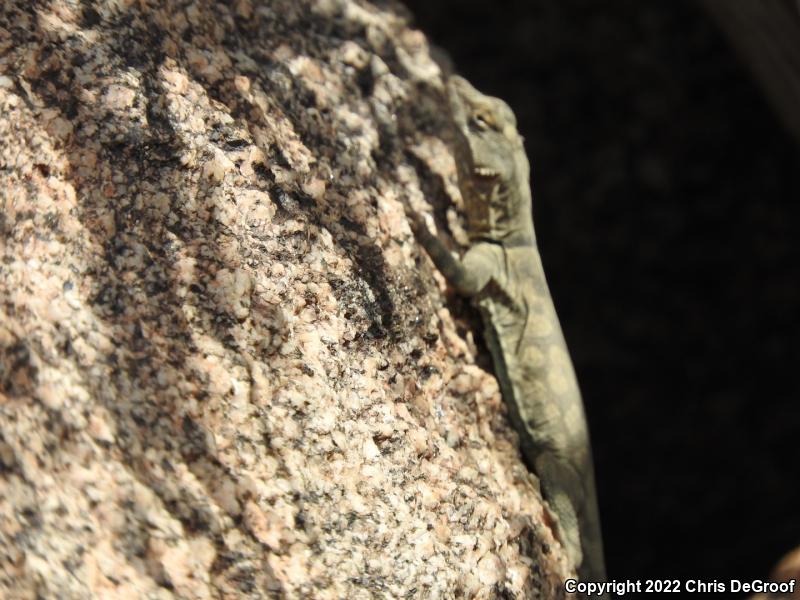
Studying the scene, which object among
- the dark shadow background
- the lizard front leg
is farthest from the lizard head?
the dark shadow background

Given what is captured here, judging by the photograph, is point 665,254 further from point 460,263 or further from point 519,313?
point 460,263

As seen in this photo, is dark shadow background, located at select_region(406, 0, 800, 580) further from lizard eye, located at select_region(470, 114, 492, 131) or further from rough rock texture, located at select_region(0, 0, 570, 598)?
rough rock texture, located at select_region(0, 0, 570, 598)

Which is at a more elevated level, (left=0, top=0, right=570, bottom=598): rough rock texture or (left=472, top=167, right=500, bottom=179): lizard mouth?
(left=472, top=167, right=500, bottom=179): lizard mouth

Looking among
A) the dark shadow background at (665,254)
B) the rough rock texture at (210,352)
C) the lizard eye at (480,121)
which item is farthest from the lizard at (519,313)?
the dark shadow background at (665,254)

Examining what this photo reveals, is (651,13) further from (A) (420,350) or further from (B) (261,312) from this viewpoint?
(B) (261,312)

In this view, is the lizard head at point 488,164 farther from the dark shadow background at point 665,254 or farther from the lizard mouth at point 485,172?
the dark shadow background at point 665,254

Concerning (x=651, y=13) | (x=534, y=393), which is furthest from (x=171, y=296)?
(x=651, y=13)

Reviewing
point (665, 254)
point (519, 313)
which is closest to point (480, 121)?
point (519, 313)
